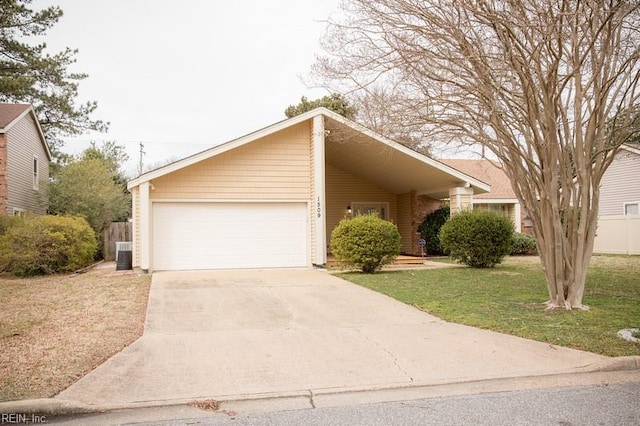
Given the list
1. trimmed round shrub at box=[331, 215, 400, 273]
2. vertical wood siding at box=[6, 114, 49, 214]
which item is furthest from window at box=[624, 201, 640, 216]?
vertical wood siding at box=[6, 114, 49, 214]

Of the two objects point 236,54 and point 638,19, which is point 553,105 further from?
point 236,54

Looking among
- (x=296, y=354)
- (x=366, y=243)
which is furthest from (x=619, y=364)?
(x=366, y=243)

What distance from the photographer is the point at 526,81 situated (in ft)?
27.3

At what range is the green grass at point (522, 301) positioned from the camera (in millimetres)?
7031

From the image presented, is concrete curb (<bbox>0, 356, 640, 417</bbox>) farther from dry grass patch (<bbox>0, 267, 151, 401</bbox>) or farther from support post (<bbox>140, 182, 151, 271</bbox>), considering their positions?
support post (<bbox>140, 182, 151, 271</bbox>)

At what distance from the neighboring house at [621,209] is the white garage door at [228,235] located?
14.6 m

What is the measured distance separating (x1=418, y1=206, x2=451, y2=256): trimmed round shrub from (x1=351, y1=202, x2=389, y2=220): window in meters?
2.27

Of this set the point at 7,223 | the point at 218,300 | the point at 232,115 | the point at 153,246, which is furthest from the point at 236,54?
the point at 232,115

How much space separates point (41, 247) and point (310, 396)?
12799 millimetres

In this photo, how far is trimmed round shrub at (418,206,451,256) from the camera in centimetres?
2117

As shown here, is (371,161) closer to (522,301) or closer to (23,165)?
→ (522,301)

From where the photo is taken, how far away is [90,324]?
7762mm

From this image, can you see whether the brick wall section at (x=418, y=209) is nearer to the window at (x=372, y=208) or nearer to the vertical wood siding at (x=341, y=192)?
the window at (x=372, y=208)

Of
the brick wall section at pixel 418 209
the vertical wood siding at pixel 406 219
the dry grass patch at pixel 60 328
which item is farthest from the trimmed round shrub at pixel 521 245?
the dry grass patch at pixel 60 328
